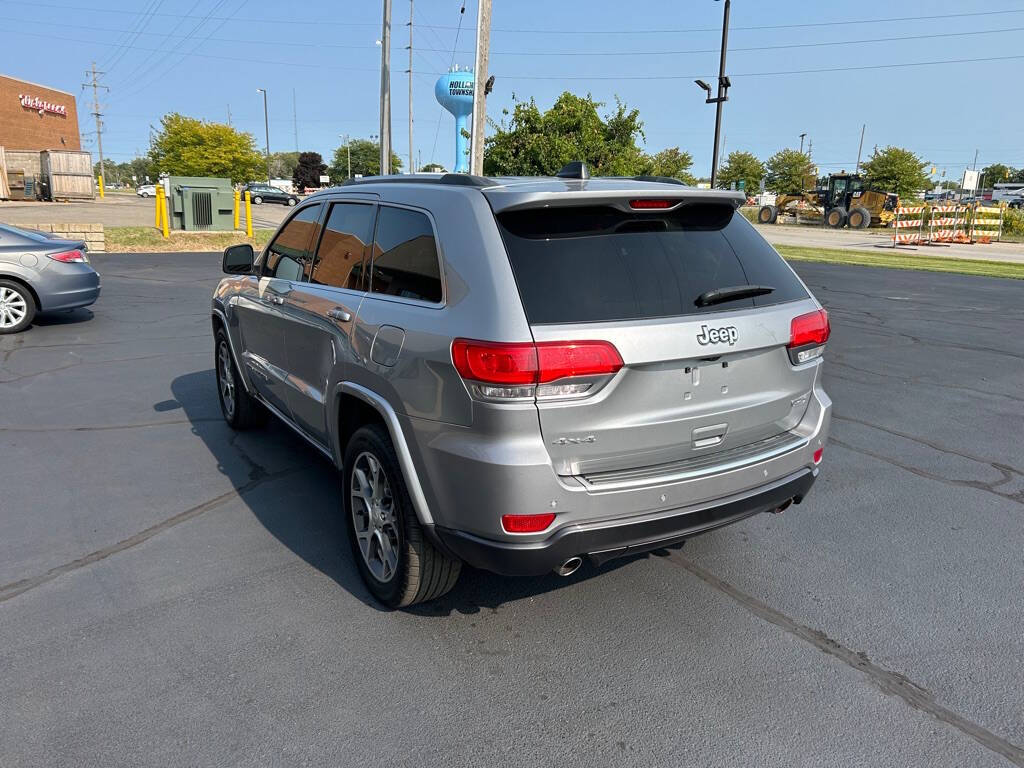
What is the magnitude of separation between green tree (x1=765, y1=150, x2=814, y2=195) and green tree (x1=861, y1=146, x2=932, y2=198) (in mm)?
8137

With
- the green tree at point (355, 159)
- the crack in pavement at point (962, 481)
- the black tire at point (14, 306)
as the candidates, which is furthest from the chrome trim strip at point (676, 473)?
the green tree at point (355, 159)

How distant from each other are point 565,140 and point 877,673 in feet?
76.2

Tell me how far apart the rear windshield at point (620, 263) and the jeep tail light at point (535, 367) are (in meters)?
0.12

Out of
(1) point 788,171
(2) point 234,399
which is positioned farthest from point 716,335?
(1) point 788,171

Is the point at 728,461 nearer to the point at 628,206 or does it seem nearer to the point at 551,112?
the point at 628,206

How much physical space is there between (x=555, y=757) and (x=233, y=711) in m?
1.15

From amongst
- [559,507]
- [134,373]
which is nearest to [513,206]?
[559,507]

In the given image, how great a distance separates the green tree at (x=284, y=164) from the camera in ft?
429

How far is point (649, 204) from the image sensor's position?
10.1ft

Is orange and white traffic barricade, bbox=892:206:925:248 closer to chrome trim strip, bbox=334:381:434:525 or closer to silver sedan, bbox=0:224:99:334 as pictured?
silver sedan, bbox=0:224:99:334

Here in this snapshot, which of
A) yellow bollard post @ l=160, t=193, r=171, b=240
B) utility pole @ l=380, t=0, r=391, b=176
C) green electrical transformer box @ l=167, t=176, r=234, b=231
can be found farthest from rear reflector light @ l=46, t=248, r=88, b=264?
utility pole @ l=380, t=0, r=391, b=176

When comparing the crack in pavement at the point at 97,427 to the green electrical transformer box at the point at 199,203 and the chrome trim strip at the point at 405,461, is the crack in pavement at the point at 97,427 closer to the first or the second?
the chrome trim strip at the point at 405,461

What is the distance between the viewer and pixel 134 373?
7.72 m

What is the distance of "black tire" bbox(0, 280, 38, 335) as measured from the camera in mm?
9461
